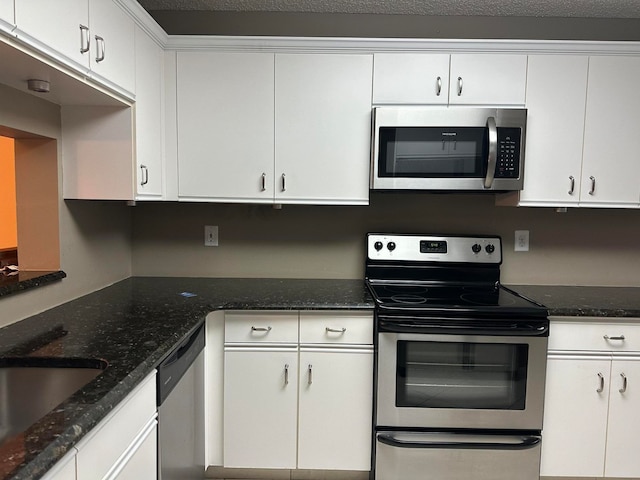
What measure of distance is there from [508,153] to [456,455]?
1.44 meters

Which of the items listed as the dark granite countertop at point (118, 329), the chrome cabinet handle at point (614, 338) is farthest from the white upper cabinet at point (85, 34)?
the chrome cabinet handle at point (614, 338)

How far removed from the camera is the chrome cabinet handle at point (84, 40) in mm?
1304

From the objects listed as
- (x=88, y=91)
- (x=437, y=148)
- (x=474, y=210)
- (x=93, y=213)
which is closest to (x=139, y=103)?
(x=88, y=91)

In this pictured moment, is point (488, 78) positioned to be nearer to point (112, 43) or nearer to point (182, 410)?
point (112, 43)

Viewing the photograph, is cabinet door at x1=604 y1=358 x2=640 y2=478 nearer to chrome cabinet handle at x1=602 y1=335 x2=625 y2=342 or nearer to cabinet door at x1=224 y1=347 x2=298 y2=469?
chrome cabinet handle at x1=602 y1=335 x2=625 y2=342

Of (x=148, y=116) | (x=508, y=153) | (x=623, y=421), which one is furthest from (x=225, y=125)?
(x=623, y=421)

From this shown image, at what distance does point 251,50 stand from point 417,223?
1303 millimetres

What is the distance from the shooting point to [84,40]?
1.32 meters

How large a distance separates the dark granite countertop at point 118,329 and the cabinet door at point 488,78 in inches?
45.0

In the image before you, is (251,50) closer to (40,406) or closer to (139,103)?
(139,103)

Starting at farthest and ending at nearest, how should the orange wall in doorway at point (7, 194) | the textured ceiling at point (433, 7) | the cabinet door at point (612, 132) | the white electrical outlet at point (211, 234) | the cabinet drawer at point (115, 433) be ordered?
the white electrical outlet at point (211, 234), the textured ceiling at point (433, 7), the cabinet door at point (612, 132), the orange wall in doorway at point (7, 194), the cabinet drawer at point (115, 433)

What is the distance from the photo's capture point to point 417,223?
2396mm

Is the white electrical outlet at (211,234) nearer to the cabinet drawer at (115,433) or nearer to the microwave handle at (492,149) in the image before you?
the cabinet drawer at (115,433)

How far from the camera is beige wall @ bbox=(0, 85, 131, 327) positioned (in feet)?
4.88
